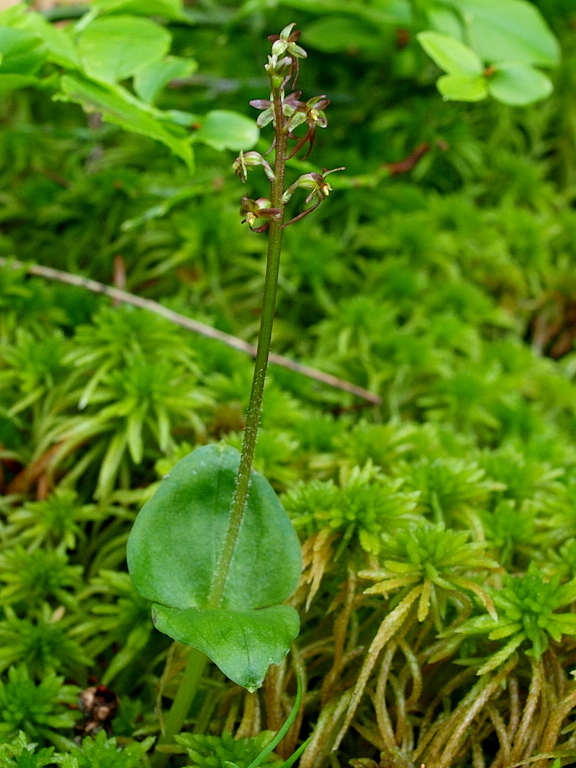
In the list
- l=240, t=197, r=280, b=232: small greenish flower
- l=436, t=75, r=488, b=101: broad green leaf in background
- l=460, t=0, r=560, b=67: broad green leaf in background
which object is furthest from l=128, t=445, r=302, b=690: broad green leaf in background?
l=460, t=0, r=560, b=67: broad green leaf in background

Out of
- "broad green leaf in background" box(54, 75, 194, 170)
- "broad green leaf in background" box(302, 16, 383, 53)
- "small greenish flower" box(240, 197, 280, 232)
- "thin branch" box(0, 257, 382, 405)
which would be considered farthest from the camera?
"broad green leaf in background" box(302, 16, 383, 53)

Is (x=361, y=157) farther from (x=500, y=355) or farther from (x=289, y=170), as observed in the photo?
(x=500, y=355)

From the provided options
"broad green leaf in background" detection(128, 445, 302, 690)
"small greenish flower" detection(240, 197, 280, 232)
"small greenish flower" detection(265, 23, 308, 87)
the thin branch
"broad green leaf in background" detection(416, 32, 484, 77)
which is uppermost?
"small greenish flower" detection(265, 23, 308, 87)

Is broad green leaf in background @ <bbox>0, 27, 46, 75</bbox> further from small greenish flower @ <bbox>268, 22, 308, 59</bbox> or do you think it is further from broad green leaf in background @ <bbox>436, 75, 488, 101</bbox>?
broad green leaf in background @ <bbox>436, 75, 488, 101</bbox>

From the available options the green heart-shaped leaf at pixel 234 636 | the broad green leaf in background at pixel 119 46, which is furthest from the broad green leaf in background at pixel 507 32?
the green heart-shaped leaf at pixel 234 636

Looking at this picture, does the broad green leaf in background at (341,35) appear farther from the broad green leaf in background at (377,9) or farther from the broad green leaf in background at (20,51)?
the broad green leaf in background at (20,51)

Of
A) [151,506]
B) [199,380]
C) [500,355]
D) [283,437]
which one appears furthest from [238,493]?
[500,355]

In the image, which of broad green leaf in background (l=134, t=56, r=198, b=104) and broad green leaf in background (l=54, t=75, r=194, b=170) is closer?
broad green leaf in background (l=54, t=75, r=194, b=170)
